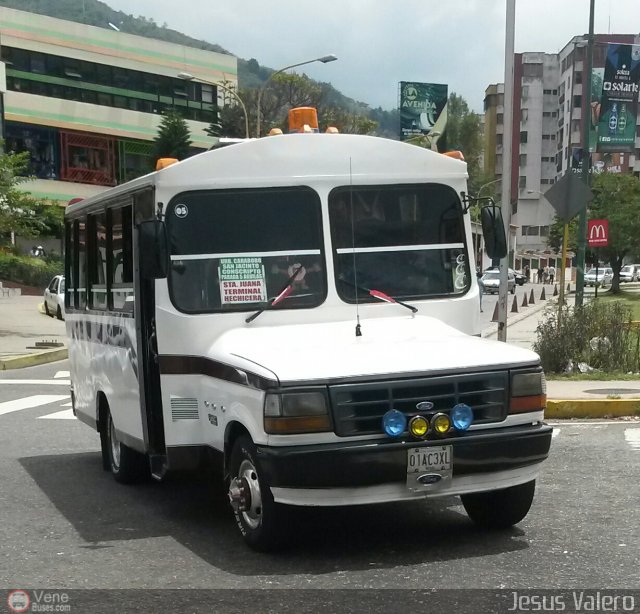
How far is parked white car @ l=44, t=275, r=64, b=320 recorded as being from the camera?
37.9m

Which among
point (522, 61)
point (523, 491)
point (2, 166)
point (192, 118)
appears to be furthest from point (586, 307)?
point (522, 61)

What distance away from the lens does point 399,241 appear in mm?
7629

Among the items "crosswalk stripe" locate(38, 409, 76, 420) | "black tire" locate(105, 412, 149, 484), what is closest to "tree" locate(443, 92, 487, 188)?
"crosswalk stripe" locate(38, 409, 76, 420)

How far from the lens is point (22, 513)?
7949mm

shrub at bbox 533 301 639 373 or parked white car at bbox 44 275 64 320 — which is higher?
shrub at bbox 533 301 639 373

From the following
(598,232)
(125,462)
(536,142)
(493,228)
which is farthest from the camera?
(536,142)

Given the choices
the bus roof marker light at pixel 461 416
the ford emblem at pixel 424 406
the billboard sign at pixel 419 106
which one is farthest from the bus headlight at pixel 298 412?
the billboard sign at pixel 419 106

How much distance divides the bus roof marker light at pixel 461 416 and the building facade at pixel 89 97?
190 ft

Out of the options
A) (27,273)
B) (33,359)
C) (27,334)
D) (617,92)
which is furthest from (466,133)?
(33,359)

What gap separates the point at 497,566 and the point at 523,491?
82 cm

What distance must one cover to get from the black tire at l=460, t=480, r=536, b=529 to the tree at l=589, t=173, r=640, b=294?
53.5 meters

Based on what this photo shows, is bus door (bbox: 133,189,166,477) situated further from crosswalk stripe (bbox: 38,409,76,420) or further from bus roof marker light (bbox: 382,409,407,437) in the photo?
crosswalk stripe (bbox: 38,409,76,420)

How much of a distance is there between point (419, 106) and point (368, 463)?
9180cm

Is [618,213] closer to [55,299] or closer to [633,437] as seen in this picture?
[55,299]
